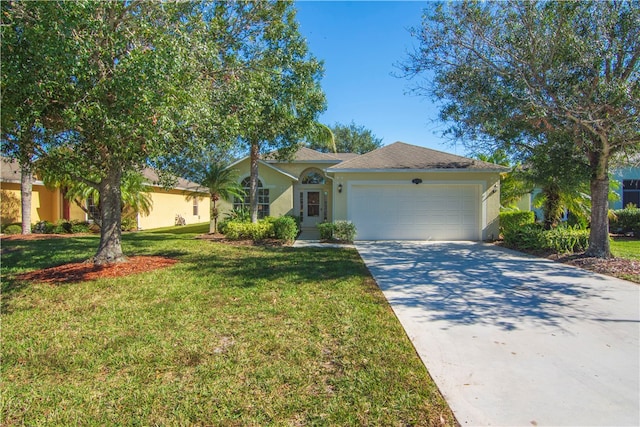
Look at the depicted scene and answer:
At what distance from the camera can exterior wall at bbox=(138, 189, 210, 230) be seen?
2077 centimetres

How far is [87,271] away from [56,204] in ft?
46.6

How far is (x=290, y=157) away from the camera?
14.3 m

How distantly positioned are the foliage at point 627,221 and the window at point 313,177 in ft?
44.9

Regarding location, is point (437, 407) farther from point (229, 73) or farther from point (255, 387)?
point (229, 73)

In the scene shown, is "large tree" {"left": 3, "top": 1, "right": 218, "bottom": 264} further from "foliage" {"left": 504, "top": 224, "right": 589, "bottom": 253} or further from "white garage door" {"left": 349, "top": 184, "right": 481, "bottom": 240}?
"foliage" {"left": 504, "top": 224, "right": 589, "bottom": 253}

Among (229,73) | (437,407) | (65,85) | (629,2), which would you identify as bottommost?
(437,407)

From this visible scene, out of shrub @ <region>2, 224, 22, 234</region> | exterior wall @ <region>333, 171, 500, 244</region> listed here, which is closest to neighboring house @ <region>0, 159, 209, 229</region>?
shrub @ <region>2, 224, 22, 234</region>

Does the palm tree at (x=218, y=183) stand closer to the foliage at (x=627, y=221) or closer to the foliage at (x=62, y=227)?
the foliage at (x=62, y=227)

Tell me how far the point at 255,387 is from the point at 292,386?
335mm

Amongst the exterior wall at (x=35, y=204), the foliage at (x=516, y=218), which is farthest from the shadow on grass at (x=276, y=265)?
the exterior wall at (x=35, y=204)

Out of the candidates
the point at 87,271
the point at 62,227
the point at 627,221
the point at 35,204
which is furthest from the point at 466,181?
the point at 35,204

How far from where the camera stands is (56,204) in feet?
60.1

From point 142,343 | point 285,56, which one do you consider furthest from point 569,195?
point 142,343

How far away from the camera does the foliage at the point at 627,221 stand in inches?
593
